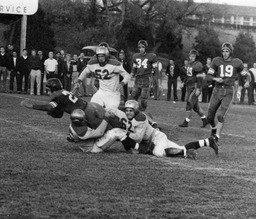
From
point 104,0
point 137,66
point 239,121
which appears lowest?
point 239,121

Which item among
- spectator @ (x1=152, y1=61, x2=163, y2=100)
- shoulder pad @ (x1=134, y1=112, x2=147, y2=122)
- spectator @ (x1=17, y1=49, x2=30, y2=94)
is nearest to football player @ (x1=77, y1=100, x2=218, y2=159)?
shoulder pad @ (x1=134, y1=112, x2=147, y2=122)

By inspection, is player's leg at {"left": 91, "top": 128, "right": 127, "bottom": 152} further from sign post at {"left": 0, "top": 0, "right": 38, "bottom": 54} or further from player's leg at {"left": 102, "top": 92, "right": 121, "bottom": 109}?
sign post at {"left": 0, "top": 0, "right": 38, "bottom": 54}

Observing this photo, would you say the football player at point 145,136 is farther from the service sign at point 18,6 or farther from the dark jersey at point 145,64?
the service sign at point 18,6

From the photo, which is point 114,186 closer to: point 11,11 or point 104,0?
point 11,11

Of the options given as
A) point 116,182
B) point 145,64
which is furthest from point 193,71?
point 116,182

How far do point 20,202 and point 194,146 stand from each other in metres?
4.86

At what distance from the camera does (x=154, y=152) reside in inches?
457

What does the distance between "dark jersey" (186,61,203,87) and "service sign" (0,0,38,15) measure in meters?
9.51

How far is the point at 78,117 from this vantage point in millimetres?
11312

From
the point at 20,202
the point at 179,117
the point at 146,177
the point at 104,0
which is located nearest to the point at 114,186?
the point at 146,177

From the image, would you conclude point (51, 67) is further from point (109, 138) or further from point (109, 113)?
point (109, 138)

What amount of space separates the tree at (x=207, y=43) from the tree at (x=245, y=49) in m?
3.95

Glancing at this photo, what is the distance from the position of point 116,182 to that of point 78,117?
2754mm

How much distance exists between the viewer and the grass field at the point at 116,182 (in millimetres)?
7184
